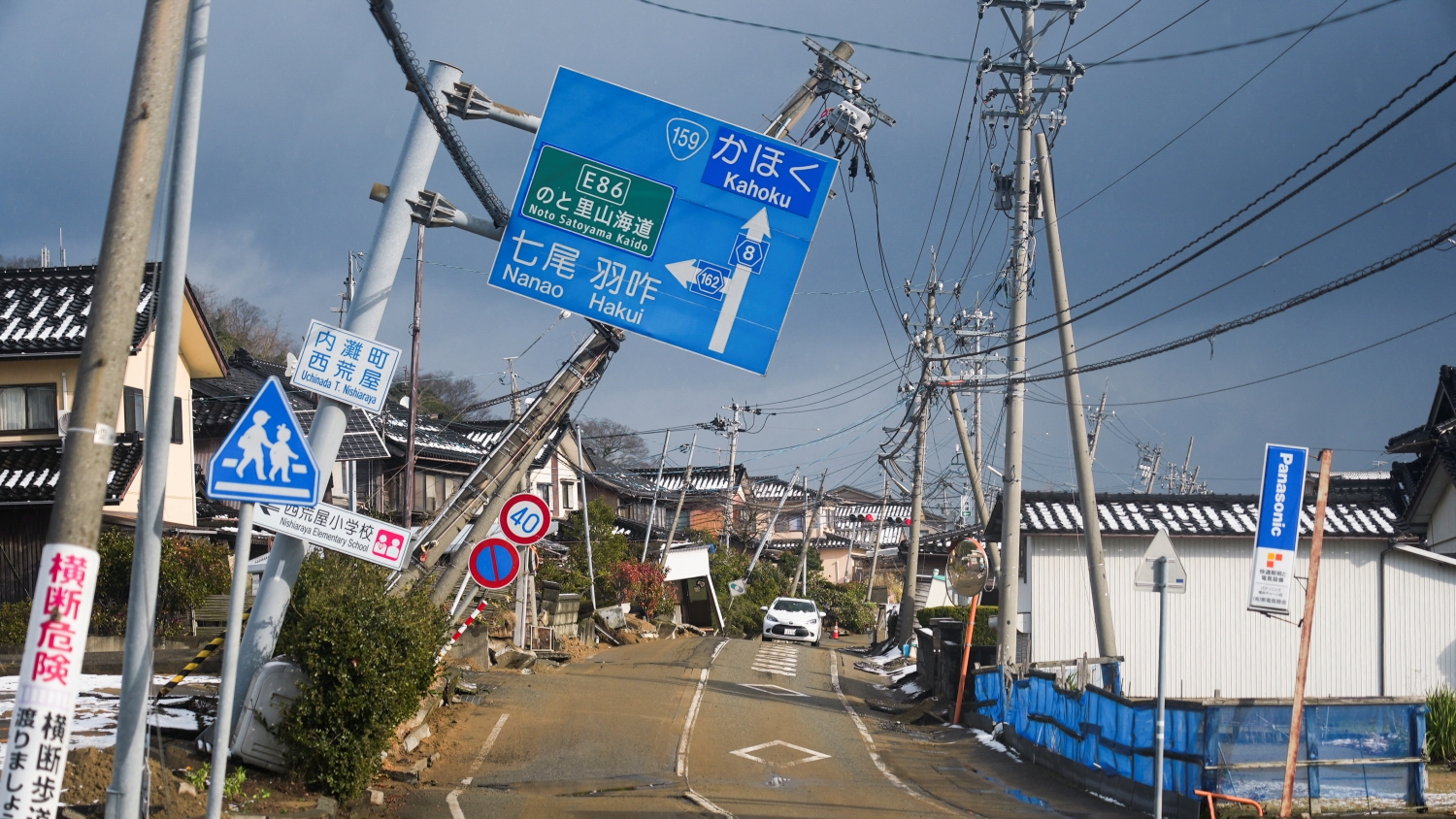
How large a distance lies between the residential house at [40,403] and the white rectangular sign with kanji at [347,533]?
12.5 metres

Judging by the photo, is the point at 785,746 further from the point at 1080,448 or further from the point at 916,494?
the point at 916,494

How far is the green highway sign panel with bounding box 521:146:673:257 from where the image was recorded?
1086 centimetres

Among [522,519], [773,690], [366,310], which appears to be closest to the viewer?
[366,310]

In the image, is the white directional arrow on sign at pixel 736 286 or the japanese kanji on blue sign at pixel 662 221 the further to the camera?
the white directional arrow on sign at pixel 736 286

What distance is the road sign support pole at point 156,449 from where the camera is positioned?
6.88 m

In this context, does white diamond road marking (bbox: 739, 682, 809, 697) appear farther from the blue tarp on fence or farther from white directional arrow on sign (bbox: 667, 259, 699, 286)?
white directional arrow on sign (bbox: 667, 259, 699, 286)

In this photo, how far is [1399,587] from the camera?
872 inches

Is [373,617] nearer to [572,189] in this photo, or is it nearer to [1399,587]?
[572,189]

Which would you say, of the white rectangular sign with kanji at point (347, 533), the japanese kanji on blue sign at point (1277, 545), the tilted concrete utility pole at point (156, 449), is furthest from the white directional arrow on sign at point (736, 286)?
the japanese kanji on blue sign at point (1277, 545)

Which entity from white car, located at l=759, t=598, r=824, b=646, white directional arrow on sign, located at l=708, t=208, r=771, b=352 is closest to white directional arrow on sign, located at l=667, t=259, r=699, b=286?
white directional arrow on sign, located at l=708, t=208, r=771, b=352

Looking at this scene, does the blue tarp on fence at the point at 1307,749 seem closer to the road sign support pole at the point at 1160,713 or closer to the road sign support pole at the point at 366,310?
the road sign support pole at the point at 1160,713

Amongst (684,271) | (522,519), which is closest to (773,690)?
(522,519)

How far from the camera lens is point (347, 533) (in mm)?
9992

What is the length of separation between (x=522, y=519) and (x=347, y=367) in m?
6.02
